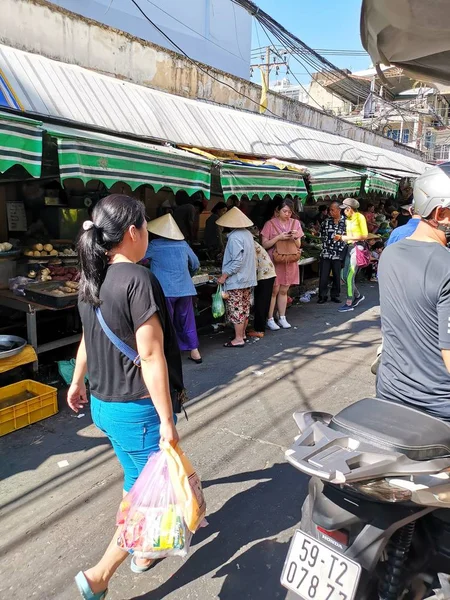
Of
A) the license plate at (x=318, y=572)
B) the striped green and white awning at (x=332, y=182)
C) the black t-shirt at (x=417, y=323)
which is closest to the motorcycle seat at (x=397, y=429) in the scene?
the black t-shirt at (x=417, y=323)

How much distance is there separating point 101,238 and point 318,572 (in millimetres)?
1672

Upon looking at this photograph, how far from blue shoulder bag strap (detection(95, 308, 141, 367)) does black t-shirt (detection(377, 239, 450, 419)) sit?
121 centimetres

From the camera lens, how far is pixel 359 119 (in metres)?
27.9

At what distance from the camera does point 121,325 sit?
2098 millimetres

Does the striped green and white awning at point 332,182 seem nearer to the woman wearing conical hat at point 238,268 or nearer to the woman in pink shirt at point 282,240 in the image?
the woman in pink shirt at point 282,240

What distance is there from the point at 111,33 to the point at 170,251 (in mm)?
5405

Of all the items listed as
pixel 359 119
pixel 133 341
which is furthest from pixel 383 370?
pixel 359 119

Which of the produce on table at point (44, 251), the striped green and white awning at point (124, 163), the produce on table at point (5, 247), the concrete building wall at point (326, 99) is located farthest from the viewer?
the concrete building wall at point (326, 99)

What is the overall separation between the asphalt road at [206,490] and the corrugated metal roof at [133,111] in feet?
10.9

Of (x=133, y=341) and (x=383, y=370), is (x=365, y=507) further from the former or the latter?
(x=133, y=341)

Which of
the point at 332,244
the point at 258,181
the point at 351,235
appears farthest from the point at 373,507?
the point at 332,244

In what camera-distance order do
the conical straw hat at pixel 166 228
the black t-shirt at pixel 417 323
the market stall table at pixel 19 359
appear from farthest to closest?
the conical straw hat at pixel 166 228 < the market stall table at pixel 19 359 < the black t-shirt at pixel 417 323

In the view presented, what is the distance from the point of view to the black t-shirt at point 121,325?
2.04 metres

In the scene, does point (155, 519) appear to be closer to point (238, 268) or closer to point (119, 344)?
point (119, 344)
